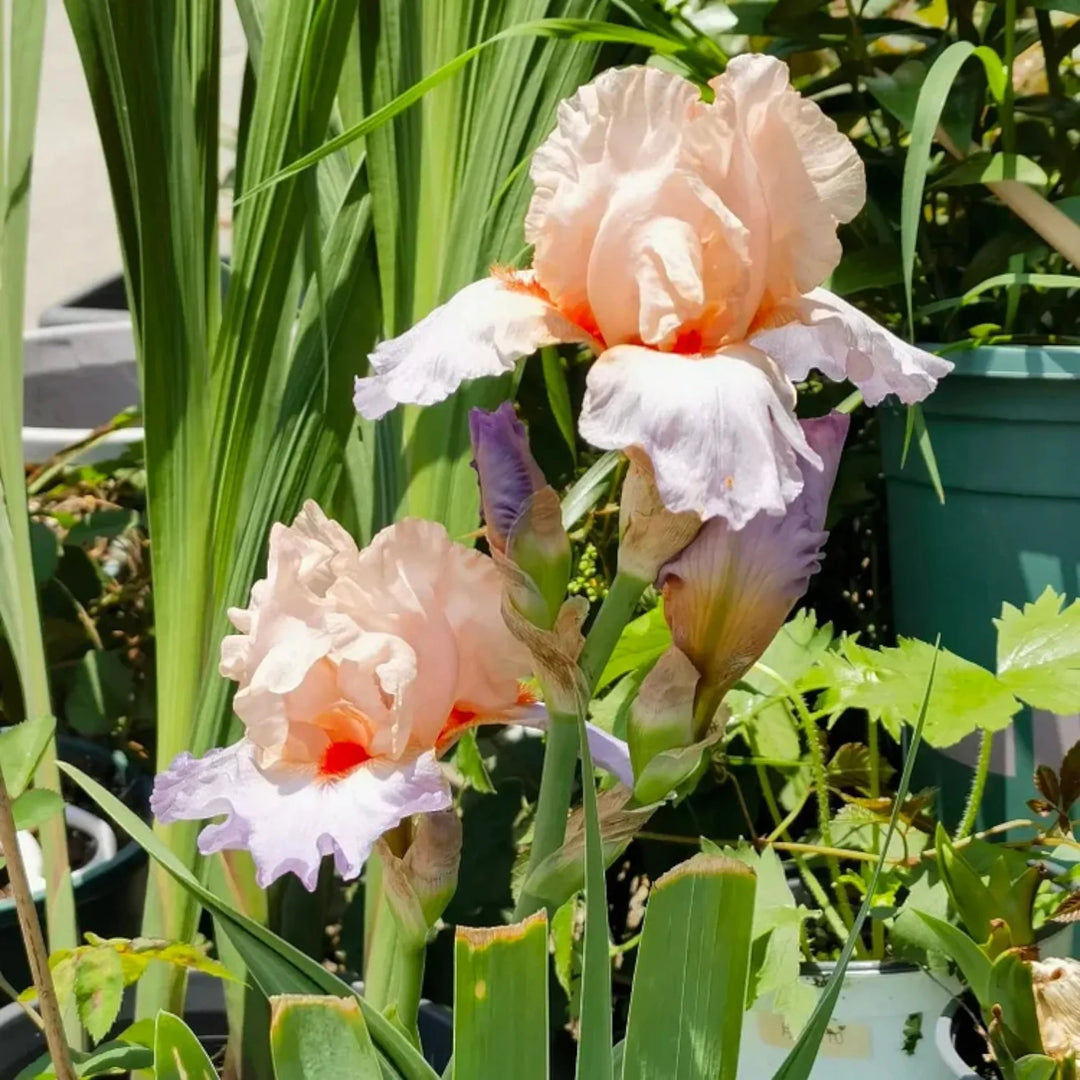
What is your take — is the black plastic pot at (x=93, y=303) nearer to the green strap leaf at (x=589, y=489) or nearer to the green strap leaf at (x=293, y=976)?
the green strap leaf at (x=589, y=489)

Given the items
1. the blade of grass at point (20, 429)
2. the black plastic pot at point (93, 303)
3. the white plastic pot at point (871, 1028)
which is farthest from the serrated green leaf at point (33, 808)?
the black plastic pot at point (93, 303)

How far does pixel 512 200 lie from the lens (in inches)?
27.9

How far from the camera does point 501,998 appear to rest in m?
0.40

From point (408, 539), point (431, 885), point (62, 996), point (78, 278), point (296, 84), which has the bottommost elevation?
point (78, 278)

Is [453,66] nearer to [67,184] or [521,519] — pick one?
[521,519]

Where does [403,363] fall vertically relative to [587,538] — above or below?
above

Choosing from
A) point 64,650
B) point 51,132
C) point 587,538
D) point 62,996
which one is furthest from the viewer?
point 51,132

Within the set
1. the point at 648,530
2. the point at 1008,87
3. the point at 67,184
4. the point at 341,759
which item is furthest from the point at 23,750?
the point at 67,184

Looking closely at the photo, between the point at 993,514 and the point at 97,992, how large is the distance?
0.61 meters

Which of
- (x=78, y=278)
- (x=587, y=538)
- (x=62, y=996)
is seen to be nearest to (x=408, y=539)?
(x=62, y=996)

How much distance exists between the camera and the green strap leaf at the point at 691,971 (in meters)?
0.40

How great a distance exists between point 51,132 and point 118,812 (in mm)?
3564

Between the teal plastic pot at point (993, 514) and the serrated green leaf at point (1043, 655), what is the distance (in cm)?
14

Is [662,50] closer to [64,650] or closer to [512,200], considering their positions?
[512,200]
